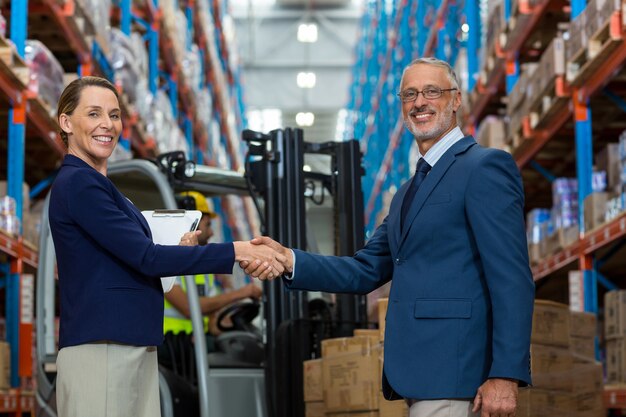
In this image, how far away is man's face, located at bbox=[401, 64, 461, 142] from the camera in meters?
2.94

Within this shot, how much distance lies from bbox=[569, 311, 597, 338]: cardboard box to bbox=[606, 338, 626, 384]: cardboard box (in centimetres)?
107

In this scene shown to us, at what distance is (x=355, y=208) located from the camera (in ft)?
19.3

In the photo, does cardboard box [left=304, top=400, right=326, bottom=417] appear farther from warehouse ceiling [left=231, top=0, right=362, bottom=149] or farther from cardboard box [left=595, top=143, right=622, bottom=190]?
warehouse ceiling [left=231, top=0, right=362, bottom=149]

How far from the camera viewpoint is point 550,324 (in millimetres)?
4844

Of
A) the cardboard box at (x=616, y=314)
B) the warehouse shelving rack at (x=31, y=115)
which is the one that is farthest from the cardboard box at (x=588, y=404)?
the warehouse shelving rack at (x=31, y=115)

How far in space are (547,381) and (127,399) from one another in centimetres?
262

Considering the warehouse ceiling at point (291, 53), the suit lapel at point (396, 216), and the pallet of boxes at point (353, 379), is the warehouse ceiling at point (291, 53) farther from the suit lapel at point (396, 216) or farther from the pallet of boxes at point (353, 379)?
the suit lapel at point (396, 216)

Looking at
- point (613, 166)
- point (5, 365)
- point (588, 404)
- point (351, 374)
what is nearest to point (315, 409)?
point (351, 374)

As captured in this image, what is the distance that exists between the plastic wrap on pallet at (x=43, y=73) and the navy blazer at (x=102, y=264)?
429cm

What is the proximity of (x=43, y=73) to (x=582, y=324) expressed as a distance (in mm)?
4070

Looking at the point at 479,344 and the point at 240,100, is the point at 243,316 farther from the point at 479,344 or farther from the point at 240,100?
the point at 240,100

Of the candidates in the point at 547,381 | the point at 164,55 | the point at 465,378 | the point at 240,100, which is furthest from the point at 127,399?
the point at 240,100

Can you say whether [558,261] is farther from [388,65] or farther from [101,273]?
[388,65]

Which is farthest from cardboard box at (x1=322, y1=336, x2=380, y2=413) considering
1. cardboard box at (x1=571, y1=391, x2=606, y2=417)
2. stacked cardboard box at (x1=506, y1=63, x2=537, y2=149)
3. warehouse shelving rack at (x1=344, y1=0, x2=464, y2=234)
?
warehouse shelving rack at (x1=344, y1=0, x2=464, y2=234)
